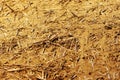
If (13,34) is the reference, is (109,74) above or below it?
below

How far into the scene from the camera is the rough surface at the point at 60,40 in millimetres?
2357

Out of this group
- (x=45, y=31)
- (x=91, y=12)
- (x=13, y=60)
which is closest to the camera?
(x=13, y=60)

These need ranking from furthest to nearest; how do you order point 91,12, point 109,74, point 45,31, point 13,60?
point 91,12 < point 45,31 < point 13,60 < point 109,74

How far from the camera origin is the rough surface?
7.73 ft

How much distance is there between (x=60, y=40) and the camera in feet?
8.52

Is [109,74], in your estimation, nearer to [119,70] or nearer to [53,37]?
[119,70]

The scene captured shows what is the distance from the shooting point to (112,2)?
9.80ft

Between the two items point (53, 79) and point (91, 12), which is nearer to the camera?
point (53, 79)

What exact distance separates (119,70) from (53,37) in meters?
0.72

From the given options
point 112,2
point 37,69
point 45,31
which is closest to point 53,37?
point 45,31

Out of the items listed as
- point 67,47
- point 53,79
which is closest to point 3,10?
point 67,47

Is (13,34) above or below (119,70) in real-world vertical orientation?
above

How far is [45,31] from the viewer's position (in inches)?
106

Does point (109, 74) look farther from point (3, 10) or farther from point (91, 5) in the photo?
point (3, 10)
